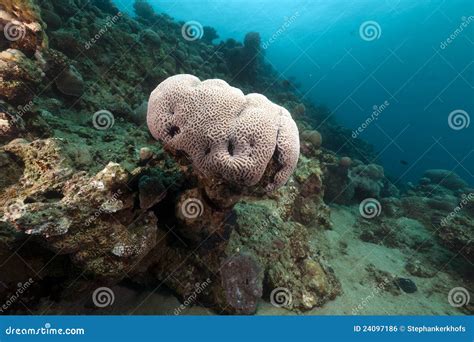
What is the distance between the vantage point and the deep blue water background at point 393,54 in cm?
4359

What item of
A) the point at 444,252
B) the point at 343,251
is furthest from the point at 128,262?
the point at 444,252

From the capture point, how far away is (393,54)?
62.7 meters

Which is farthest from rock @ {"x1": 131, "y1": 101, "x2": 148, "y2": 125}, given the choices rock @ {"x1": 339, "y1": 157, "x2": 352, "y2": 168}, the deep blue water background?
the deep blue water background

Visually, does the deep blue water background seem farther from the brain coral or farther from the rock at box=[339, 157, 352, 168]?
the brain coral

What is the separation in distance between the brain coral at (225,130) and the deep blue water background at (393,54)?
33.8 metres

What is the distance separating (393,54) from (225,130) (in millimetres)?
74512

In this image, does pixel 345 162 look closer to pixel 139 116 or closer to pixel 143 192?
pixel 139 116

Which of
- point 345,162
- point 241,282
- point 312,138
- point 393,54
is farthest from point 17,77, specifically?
point 393,54

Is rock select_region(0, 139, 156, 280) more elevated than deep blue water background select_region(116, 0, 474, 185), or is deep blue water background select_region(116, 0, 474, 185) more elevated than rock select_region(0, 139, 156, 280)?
deep blue water background select_region(116, 0, 474, 185)

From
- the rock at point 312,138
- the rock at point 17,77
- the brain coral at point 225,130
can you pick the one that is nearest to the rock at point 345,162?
the rock at point 312,138

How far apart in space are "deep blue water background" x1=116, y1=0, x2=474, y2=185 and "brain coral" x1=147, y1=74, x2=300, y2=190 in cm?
3376

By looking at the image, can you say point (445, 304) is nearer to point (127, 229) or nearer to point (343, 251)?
point (343, 251)

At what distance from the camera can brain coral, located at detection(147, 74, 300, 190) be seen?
2.83 metres
